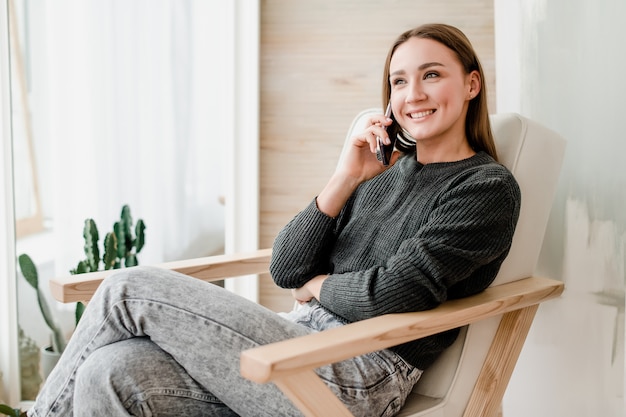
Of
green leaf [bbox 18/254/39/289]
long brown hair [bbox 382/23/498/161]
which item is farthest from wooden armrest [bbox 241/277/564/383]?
green leaf [bbox 18/254/39/289]

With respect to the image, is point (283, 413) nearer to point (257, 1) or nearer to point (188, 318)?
point (188, 318)

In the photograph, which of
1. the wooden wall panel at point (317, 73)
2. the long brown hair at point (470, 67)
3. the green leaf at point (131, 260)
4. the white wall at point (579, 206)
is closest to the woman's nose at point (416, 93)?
the long brown hair at point (470, 67)

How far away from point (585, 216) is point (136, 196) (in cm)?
171

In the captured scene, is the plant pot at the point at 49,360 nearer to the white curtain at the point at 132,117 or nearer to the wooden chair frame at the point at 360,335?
the white curtain at the point at 132,117

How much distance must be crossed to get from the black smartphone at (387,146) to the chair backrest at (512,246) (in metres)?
0.22

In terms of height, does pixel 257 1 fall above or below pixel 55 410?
above

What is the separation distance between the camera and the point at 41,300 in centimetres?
235

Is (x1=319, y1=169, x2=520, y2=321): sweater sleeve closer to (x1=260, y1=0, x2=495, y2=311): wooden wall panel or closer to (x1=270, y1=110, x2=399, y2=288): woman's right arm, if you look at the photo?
(x1=270, y1=110, x2=399, y2=288): woman's right arm

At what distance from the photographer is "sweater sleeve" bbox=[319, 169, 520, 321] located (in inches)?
53.3

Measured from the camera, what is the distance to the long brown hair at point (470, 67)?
1561 millimetres

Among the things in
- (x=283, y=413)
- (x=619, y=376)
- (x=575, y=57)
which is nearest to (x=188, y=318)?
(x=283, y=413)

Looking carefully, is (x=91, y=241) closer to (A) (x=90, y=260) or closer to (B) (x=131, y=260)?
(A) (x=90, y=260)

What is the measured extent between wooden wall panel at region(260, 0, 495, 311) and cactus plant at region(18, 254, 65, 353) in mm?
735

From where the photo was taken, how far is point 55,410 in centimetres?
134
